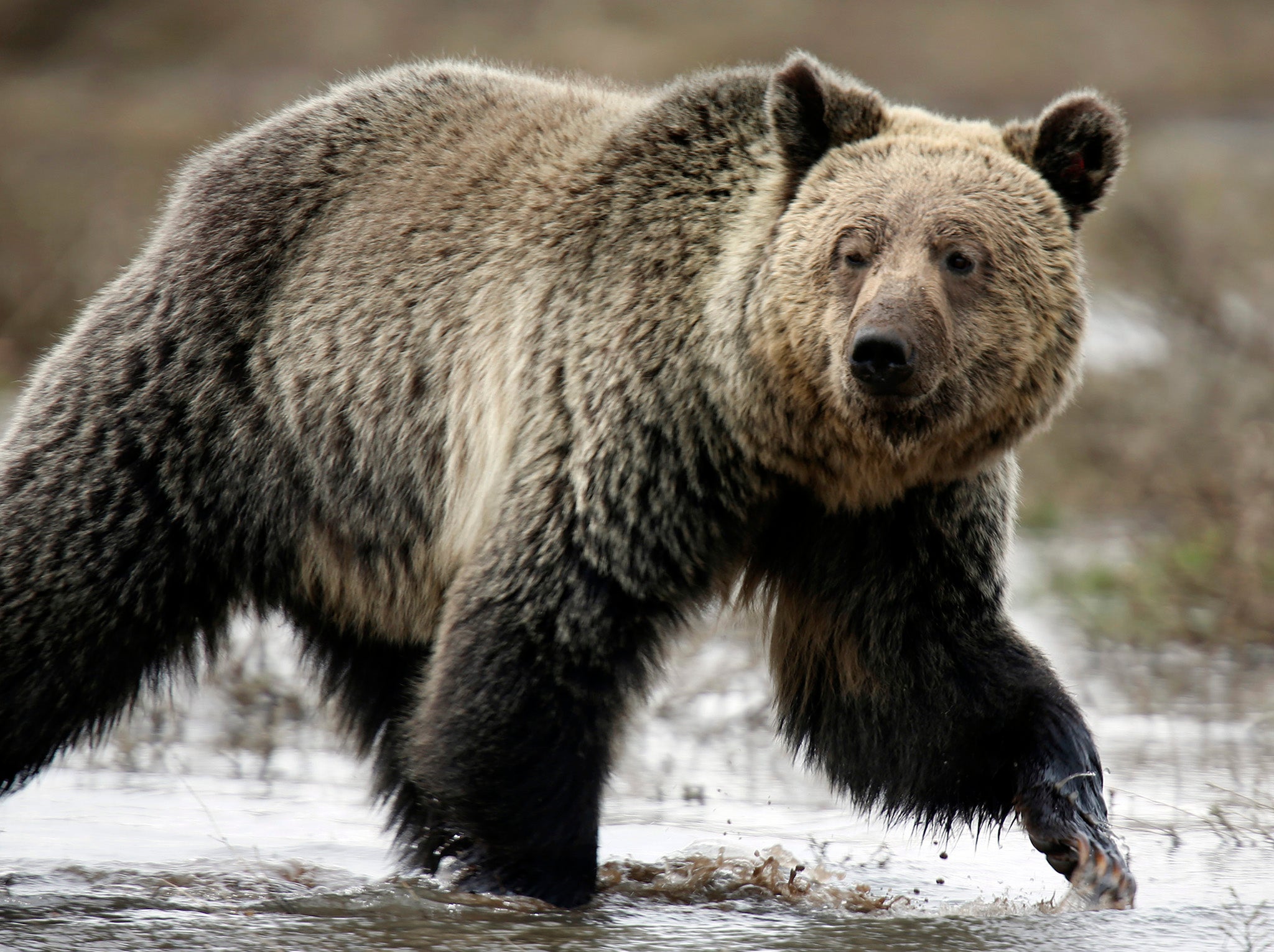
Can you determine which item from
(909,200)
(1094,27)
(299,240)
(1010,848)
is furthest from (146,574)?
(1094,27)

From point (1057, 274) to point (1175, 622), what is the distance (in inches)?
174

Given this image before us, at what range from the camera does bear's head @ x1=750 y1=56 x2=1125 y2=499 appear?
13.8 feet

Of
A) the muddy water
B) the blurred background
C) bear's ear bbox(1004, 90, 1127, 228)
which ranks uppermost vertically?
the blurred background

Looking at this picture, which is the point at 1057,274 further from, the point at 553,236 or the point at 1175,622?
the point at 1175,622

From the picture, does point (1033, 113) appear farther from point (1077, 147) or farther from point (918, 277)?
point (918, 277)

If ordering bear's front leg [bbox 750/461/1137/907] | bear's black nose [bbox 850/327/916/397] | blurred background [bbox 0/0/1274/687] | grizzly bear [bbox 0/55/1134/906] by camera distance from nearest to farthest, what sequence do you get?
bear's black nose [bbox 850/327/916/397] < grizzly bear [bbox 0/55/1134/906] < bear's front leg [bbox 750/461/1137/907] < blurred background [bbox 0/0/1274/687]

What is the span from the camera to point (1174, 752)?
21.8 ft

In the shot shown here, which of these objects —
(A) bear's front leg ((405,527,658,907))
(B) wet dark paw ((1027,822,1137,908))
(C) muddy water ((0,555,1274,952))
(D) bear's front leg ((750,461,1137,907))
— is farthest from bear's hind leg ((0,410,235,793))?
(B) wet dark paw ((1027,822,1137,908))

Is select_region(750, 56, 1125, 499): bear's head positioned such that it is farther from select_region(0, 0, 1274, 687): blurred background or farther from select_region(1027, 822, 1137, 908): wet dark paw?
select_region(0, 0, 1274, 687): blurred background

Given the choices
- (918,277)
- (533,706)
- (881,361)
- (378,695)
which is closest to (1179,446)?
(378,695)

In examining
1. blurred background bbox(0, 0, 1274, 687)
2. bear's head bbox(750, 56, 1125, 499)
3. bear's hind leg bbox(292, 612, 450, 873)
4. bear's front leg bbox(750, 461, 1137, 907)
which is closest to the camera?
bear's head bbox(750, 56, 1125, 499)

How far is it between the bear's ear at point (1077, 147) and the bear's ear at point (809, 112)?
44 cm

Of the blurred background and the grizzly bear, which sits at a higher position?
the blurred background

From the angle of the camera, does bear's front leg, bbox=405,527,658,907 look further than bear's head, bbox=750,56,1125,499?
Yes
